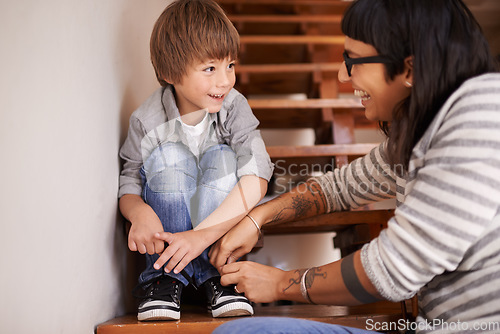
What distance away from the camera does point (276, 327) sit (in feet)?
2.51

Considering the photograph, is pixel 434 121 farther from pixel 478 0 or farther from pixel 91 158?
pixel 478 0

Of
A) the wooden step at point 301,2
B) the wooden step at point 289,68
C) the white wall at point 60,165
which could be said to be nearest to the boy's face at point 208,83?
the white wall at point 60,165

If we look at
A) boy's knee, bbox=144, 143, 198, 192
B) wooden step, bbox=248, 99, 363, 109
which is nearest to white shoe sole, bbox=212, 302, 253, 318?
boy's knee, bbox=144, 143, 198, 192

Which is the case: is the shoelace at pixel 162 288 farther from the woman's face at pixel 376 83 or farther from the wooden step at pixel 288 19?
the wooden step at pixel 288 19

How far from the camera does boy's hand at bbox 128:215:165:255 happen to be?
109 centimetres

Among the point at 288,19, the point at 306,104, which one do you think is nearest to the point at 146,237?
the point at 306,104

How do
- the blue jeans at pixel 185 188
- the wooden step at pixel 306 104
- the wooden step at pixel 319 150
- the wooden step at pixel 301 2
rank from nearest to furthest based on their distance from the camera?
the blue jeans at pixel 185 188 → the wooden step at pixel 319 150 → the wooden step at pixel 306 104 → the wooden step at pixel 301 2

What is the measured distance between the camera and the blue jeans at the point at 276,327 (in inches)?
29.7

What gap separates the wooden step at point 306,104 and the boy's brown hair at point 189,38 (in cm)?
60

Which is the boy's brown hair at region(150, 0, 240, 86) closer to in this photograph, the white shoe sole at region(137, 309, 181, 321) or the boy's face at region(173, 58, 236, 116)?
the boy's face at region(173, 58, 236, 116)

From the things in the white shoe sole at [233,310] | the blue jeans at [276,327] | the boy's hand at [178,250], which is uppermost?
the boy's hand at [178,250]

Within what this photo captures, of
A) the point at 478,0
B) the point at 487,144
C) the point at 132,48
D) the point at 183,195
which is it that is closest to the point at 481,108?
the point at 487,144

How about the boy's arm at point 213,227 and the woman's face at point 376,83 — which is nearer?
the woman's face at point 376,83

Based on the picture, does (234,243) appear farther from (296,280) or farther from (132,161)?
(132,161)
